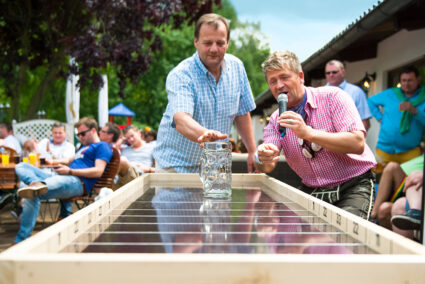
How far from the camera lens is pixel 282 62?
2285 mm

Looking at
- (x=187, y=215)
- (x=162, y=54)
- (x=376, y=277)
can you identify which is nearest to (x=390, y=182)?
(x=187, y=215)

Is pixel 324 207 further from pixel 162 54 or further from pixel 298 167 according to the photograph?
pixel 162 54

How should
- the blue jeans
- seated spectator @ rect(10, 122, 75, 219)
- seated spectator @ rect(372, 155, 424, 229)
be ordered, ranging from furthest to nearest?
1. seated spectator @ rect(10, 122, 75, 219)
2. the blue jeans
3. seated spectator @ rect(372, 155, 424, 229)

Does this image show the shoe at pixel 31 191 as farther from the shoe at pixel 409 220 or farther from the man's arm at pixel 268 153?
the shoe at pixel 409 220

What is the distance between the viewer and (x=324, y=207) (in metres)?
1.41

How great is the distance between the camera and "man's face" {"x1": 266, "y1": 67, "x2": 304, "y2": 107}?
231 cm

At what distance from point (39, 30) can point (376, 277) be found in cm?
998

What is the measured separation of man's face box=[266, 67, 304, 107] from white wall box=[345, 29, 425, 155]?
3.73 metres

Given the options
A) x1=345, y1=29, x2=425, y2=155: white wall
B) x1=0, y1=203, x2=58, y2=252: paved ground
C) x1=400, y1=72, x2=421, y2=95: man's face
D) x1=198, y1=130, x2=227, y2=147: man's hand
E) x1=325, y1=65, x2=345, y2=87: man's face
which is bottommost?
x1=0, y1=203, x2=58, y2=252: paved ground

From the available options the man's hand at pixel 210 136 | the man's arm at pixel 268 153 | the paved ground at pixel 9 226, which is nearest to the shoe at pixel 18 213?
the paved ground at pixel 9 226

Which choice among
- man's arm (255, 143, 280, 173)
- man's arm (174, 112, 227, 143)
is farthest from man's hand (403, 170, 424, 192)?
man's arm (174, 112, 227, 143)

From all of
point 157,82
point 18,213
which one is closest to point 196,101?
point 18,213

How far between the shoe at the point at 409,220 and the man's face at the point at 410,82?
5.83 ft

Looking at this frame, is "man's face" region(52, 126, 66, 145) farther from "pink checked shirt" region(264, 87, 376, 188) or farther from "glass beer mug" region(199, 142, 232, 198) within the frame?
"glass beer mug" region(199, 142, 232, 198)
